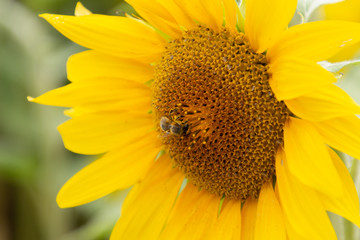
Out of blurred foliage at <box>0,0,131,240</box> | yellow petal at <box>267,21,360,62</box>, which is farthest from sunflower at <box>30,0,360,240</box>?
blurred foliage at <box>0,0,131,240</box>

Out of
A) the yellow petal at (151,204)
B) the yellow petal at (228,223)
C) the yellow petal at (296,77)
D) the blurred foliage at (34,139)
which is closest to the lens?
the yellow petal at (296,77)

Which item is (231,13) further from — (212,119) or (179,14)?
(212,119)

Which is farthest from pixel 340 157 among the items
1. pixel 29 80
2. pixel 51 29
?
pixel 51 29

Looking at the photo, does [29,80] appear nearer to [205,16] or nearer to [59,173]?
[59,173]

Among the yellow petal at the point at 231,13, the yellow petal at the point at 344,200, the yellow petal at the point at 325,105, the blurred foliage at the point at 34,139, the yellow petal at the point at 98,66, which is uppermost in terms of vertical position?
the yellow petal at the point at 231,13

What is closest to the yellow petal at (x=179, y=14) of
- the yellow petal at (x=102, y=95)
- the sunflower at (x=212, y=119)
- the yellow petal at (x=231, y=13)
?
the sunflower at (x=212, y=119)

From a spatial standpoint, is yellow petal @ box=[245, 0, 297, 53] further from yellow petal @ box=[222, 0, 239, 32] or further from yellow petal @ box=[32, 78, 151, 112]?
yellow petal @ box=[32, 78, 151, 112]

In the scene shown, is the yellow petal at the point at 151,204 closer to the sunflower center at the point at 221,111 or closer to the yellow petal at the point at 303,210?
the sunflower center at the point at 221,111
